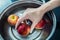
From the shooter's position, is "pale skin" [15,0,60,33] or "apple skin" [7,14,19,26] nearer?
"pale skin" [15,0,60,33]

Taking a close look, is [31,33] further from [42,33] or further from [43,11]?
[43,11]

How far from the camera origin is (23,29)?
108cm

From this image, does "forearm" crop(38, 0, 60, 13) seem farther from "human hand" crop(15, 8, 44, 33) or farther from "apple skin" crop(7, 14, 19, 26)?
"apple skin" crop(7, 14, 19, 26)

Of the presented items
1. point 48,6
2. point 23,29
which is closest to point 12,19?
point 23,29

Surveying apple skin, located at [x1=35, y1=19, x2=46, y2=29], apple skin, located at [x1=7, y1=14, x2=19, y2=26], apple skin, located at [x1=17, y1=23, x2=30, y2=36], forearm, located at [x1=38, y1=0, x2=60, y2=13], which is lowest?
apple skin, located at [x1=17, y1=23, x2=30, y2=36]

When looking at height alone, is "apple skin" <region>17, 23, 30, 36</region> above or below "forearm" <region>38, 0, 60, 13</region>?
below

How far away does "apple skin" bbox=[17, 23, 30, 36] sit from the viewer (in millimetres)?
1074

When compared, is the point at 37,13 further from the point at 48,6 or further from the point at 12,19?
the point at 12,19

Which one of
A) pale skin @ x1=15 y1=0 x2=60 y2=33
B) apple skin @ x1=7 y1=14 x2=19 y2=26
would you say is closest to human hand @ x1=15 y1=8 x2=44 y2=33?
pale skin @ x1=15 y1=0 x2=60 y2=33

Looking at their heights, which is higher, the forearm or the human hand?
the forearm

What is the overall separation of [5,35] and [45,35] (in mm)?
230

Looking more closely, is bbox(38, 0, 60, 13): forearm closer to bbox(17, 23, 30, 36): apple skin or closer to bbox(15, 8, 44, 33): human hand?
bbox(15, 8, 44, 33): human hand

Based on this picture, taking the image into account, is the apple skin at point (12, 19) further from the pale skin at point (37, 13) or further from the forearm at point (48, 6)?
the forearm at point (48, 6)

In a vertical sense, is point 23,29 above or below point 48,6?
below
